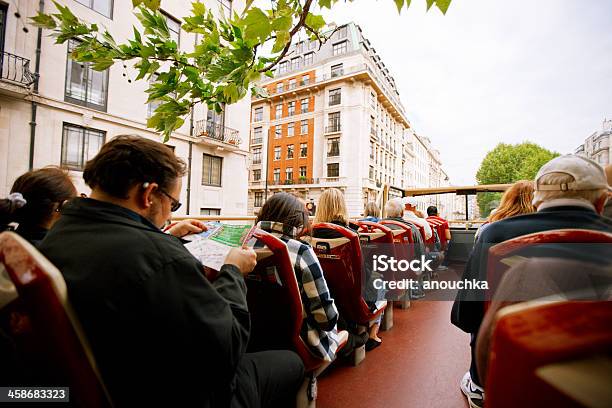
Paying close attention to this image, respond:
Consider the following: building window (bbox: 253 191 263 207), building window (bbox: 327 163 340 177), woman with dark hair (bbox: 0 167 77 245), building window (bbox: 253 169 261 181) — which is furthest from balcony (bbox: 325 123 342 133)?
woman with dark hair (bbox: 0 167 77 245)

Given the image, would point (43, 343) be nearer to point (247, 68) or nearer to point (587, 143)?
point (247, 68)

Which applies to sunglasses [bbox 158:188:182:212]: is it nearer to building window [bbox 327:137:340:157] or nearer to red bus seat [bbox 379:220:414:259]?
red bus seat [bbox 379:220:414:259]

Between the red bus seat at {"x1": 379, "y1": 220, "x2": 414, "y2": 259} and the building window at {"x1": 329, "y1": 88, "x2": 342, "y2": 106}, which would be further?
the building window at {"x1": 329, "y1": 88, "x2": 342, "y2": 106}

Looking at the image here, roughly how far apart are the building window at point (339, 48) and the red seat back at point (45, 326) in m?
34.9

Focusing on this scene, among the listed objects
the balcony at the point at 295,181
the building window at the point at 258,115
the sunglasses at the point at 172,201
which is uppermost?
the building window at the point at 258,115

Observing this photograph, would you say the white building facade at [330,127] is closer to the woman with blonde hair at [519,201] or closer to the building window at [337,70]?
the building window at [337,70]

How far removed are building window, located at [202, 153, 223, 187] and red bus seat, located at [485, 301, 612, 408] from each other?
1518cm

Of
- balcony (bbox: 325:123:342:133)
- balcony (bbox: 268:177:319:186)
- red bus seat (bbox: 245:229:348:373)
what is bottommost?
red bus seat (bbox: 245:229:348:373)

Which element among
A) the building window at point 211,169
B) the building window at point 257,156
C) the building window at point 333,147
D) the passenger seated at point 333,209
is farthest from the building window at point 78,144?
the building window at point 257,156

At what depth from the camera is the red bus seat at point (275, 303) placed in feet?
4.56

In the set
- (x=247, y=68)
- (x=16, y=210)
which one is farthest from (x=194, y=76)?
(x=16, y=210)

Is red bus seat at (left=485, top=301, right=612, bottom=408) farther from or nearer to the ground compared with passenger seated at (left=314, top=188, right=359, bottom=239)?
nearer to the ground

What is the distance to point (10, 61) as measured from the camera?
861cm

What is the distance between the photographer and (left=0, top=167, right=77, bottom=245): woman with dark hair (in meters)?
1.68
